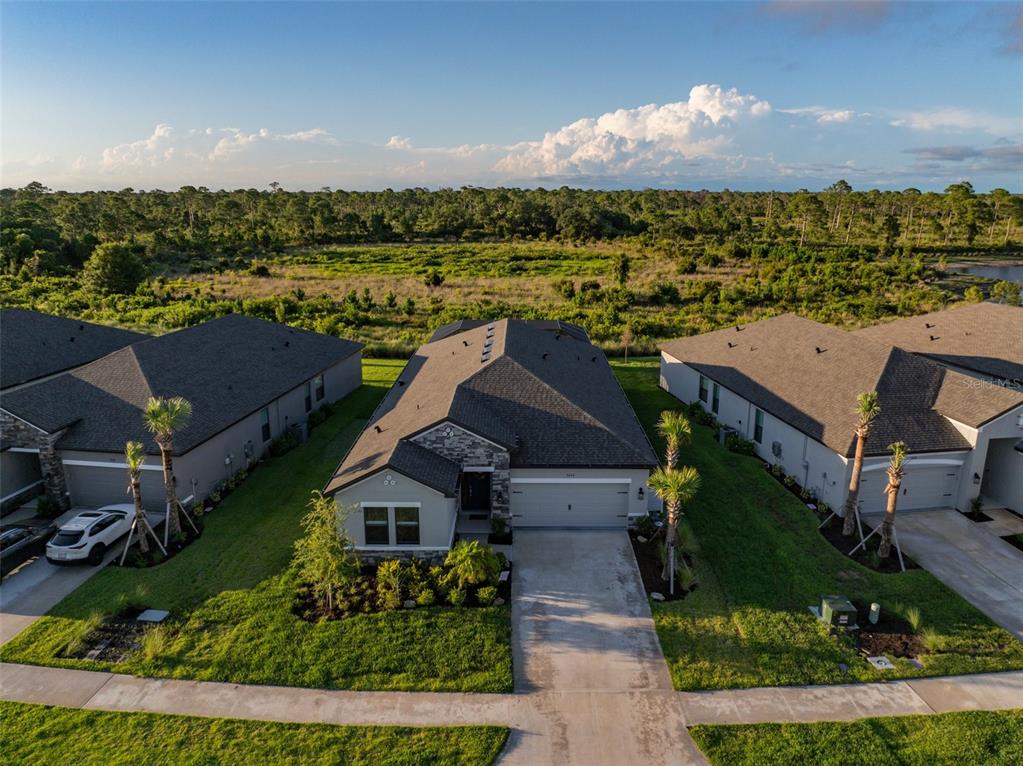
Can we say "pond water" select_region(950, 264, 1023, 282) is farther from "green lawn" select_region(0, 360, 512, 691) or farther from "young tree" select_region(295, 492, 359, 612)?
"young tree" select_region(295, 492, 359, 612)

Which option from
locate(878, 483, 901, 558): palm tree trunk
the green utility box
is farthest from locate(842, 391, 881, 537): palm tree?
the green utility box

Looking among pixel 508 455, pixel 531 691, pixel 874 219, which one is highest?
pixel 874 219

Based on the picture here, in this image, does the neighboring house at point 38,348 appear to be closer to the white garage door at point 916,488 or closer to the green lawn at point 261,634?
the green lawn at point 261,634

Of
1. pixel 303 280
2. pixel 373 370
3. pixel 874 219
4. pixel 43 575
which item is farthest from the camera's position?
pixel 874 219

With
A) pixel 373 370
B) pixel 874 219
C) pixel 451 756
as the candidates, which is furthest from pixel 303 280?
pixel 874 219

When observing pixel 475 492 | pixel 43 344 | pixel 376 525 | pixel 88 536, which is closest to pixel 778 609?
pixel 475 492

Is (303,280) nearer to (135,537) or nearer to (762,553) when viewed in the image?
(135,537)

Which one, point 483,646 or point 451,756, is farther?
point 483,646
